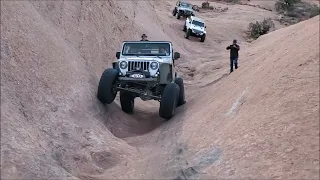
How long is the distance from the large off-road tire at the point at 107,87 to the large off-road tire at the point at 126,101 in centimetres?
74

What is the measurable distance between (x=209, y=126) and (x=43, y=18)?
7.17 m

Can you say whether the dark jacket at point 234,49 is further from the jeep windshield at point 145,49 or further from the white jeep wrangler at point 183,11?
the white jeep wrangler at point 183,11

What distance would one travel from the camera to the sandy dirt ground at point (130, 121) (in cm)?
821

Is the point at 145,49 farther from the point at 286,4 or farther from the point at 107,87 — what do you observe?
the point at 286,4

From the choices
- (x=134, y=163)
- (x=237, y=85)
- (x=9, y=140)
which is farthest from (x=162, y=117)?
(x=9, y=140)

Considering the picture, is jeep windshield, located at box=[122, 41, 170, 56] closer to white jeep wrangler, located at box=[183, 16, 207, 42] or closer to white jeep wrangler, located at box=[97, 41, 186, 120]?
white jeep wrangler, located at box=[97, 41, 186, 120]

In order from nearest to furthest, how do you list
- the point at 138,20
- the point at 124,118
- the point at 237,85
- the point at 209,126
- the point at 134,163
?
1. the point at 134,163
2. the point at 209,126
3. the point at 237,85
4. the point at 124,118
5. the point at 138,20

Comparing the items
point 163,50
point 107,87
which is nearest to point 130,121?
point 107,87

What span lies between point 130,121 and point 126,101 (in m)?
0.77

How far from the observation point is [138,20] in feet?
83.7

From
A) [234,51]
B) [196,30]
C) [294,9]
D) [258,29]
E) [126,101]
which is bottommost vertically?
[294,9]

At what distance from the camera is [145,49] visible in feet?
46.4

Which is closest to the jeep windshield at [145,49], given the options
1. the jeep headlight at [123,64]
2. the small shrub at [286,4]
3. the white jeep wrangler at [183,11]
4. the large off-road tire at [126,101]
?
the jeep headlight at [123,64]

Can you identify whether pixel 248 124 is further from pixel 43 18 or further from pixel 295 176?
pixel 43 18
